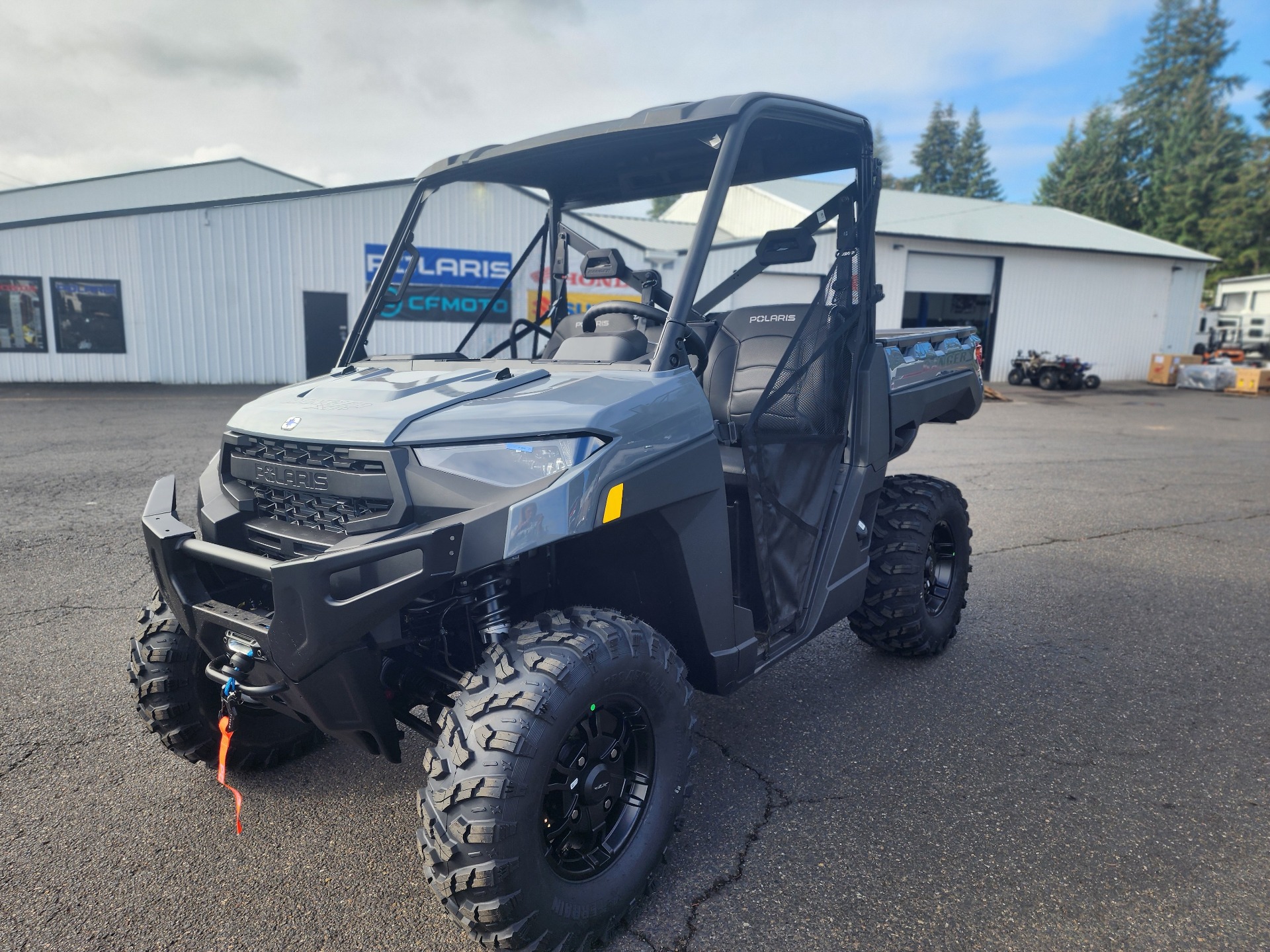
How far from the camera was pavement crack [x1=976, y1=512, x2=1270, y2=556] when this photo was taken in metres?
6.22

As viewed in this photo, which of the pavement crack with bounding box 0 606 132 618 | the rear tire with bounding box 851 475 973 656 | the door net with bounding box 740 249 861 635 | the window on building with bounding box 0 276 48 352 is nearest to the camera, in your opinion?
the door net with bounding box 740 249 861 635

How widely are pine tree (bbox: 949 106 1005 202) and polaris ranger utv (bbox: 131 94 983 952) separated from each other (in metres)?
69.4

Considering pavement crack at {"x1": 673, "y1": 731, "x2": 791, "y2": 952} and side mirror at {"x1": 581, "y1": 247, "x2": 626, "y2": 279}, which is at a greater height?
side mirror at {"x1": 581, "y1": 247, "x2": 626, "y2": 279}

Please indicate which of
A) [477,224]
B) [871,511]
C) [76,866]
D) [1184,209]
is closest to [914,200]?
[477,224]

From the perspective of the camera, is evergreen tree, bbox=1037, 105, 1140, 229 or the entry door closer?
the entry door

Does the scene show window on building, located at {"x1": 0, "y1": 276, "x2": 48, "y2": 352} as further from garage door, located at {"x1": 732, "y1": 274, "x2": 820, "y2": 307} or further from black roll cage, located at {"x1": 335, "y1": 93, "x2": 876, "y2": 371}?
black roll cage, located at {"x1": 335, "y1": 93, "x2": 876, "y2": 371}

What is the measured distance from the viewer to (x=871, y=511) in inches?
142

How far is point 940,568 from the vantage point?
4.34 m

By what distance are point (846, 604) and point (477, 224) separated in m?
17.2

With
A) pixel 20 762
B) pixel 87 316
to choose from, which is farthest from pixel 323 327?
pixel 20 762

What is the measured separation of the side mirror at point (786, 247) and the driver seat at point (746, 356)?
407mm

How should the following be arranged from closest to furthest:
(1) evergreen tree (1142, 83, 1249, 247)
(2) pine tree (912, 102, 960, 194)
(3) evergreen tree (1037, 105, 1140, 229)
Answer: (1) evergreen tree (1142, 83, 1249, 247)
(3) evergreen tree (1037, 105, 1140, 229)
(2) pine tree (912, 102, 960, 194)

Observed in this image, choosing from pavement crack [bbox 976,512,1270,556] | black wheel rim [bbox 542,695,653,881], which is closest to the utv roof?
black wheel rim [bbox 542,695,653,881]

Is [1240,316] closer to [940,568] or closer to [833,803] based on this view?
[940,568]
